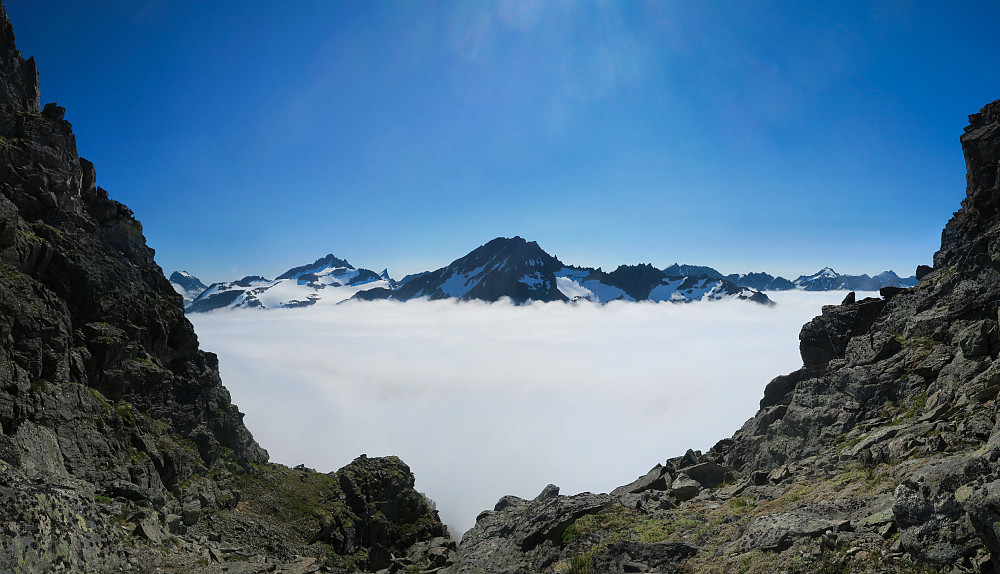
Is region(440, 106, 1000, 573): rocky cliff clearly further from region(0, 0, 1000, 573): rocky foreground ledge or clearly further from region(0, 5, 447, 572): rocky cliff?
region(0, 5, 447, 572): rocky cliff

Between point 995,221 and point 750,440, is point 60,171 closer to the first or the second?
point 750,440

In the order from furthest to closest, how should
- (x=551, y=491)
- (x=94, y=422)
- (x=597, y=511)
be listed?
(x=551, y=491)
(x=94, y=422)
(x=597, y=511)

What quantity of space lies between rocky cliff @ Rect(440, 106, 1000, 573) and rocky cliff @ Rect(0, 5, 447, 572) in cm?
2540

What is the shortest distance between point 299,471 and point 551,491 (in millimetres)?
50876

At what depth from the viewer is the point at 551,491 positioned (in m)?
50.5

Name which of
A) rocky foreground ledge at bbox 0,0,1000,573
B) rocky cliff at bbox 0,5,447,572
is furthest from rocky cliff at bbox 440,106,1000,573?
rocky cliff at bbox 0,5,447,572

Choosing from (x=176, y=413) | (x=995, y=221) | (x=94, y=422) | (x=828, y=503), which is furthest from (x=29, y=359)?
(x=995, y=221)

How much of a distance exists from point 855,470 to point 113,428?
221 ft

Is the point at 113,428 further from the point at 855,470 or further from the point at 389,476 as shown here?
the point at 855,470

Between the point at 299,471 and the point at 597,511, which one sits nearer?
the point at 597,511

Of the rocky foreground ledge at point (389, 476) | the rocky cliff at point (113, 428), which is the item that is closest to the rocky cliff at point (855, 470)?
the rocky foreground ledge at point (389, 476)

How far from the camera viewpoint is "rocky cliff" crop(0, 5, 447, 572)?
90.4ft

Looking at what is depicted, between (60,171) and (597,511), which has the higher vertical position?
(60,171)

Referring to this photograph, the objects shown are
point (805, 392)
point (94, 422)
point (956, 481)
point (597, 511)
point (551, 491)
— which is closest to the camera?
point (956, 481)
